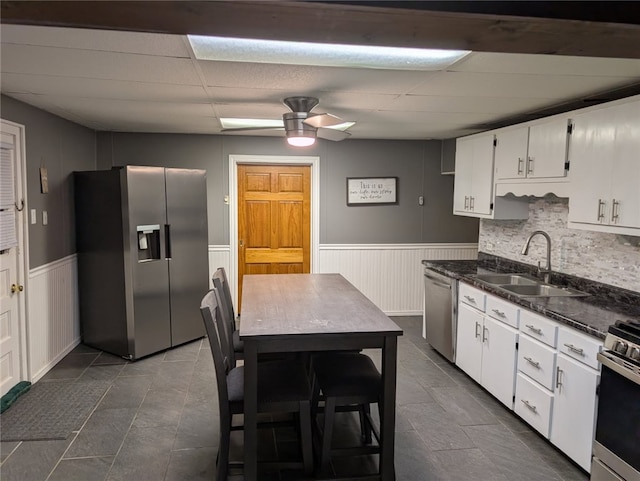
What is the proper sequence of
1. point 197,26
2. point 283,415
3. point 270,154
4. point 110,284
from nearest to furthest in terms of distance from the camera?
point 197,26 → point 283,415 → point 110,284 → point 270,154

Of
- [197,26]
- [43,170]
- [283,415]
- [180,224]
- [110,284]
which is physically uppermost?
[197,26]

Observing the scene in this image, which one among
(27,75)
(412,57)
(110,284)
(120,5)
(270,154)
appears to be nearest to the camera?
(120,5)

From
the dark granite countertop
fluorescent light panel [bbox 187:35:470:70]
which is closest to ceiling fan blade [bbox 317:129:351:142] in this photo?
fluorescent light panel [bbox 187:35:470:70]

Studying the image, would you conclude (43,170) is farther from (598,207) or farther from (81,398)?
(598,207)

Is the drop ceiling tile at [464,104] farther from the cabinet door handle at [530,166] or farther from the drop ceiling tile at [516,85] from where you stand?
the cabinet door handle at [530,166]

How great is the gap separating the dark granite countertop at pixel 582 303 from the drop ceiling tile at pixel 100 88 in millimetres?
2472

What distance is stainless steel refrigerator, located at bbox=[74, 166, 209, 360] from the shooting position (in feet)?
13.2

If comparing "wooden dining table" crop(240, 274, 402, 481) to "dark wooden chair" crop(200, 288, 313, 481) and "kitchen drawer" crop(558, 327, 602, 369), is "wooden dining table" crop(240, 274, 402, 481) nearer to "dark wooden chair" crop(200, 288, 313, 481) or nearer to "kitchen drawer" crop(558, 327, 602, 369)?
"dark wooden chair" crop(200, 288, 313, 481)

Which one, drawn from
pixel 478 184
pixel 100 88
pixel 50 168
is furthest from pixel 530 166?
pixel 50 168

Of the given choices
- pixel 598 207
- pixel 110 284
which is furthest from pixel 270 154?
pixel 598 207

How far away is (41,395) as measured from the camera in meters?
3.36

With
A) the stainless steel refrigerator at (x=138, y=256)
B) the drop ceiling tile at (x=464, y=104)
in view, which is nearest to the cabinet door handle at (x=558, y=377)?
the drop ceiling tile at (x=464, y=104)

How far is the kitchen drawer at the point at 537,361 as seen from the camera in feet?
8.85

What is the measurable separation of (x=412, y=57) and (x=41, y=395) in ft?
11.2
